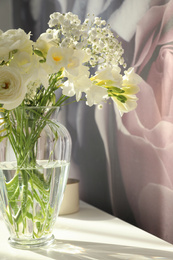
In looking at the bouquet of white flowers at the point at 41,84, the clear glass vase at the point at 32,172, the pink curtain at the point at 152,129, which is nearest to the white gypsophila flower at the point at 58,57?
the bouquet of white flowers at the point at 41,84

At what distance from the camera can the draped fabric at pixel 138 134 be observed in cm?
107

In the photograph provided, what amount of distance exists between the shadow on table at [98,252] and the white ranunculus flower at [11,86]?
1.23 feet

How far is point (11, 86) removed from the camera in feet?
2.52

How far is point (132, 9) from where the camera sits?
3.96 ft

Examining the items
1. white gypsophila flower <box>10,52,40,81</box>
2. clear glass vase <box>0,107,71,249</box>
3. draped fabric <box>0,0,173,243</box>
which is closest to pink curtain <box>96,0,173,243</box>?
draped fabric <box>0,0,173,243</box>

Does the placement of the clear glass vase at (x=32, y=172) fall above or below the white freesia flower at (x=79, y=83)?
below

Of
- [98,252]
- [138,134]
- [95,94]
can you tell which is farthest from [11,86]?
[138,134]

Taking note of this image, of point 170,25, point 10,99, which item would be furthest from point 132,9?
point 10,99

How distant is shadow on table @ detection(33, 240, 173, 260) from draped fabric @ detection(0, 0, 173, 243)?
20 centimetres

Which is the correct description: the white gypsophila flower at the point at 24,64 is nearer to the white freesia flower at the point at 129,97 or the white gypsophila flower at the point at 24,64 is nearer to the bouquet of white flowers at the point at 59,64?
the bouquet of white flowers at the point at 59,64

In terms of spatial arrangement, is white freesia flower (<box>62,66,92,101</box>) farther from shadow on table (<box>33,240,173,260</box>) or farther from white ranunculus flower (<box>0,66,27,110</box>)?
shadow on table (<box>33,240,173,260</box>)

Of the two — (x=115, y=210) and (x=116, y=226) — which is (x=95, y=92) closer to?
(x=116, y=226)

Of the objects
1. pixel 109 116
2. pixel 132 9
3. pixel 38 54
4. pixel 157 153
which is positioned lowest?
pixel 157 153

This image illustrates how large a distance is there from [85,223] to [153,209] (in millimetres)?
215
